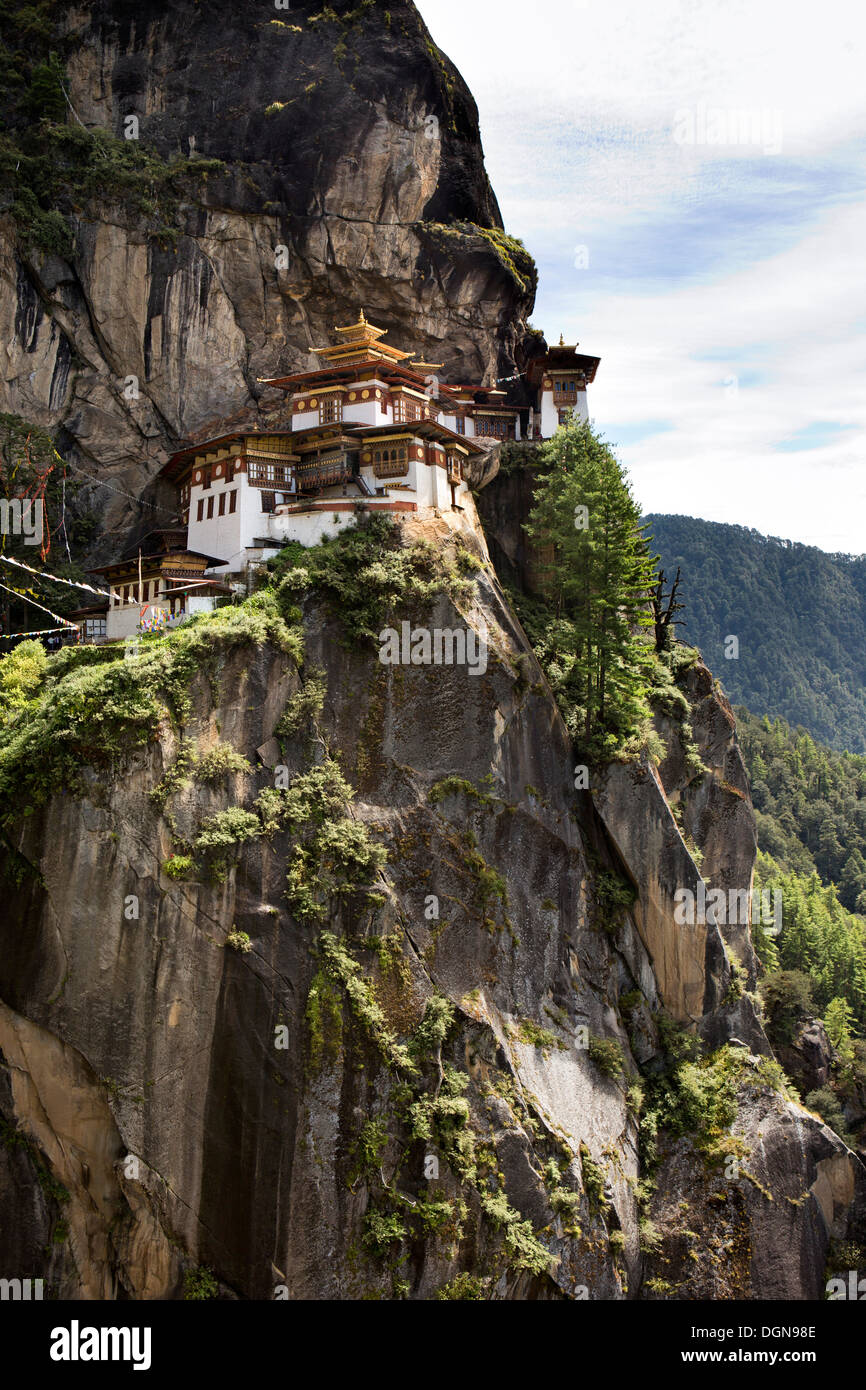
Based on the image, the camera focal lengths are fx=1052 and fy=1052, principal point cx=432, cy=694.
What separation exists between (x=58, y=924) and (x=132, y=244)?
33.8 m

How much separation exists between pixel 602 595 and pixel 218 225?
Result: 2748 cm

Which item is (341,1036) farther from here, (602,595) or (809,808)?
(809,808)

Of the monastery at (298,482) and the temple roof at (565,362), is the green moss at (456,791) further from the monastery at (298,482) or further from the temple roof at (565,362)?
the temple roof at (565,362)

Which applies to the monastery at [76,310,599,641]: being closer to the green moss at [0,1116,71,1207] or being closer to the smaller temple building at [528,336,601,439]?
the smaller temple building at [528,336,601,439]

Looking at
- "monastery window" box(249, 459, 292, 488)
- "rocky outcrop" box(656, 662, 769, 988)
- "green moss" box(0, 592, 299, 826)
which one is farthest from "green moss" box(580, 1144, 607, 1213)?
"monastery window" box(249, 459, 292, 488)

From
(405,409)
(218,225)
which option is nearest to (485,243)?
(218,225)

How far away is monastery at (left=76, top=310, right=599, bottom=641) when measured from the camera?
40688 mm

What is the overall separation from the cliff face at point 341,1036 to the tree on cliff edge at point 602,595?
12.8 feet

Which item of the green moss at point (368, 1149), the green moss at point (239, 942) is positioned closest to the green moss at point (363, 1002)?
the green moss at point (368, 1149)

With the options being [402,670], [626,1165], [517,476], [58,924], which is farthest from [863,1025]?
[58,924]

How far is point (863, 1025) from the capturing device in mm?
71125

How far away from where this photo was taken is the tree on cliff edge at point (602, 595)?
40.7 m

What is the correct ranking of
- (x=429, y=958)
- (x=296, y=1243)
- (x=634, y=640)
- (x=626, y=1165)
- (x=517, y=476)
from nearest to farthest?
(x=296, y=1243)
(x=429, y=958)
(x=626, y=1165)
(x=634, y=640)
(x=517, y=476)

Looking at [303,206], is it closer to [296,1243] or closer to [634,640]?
[634,640]
